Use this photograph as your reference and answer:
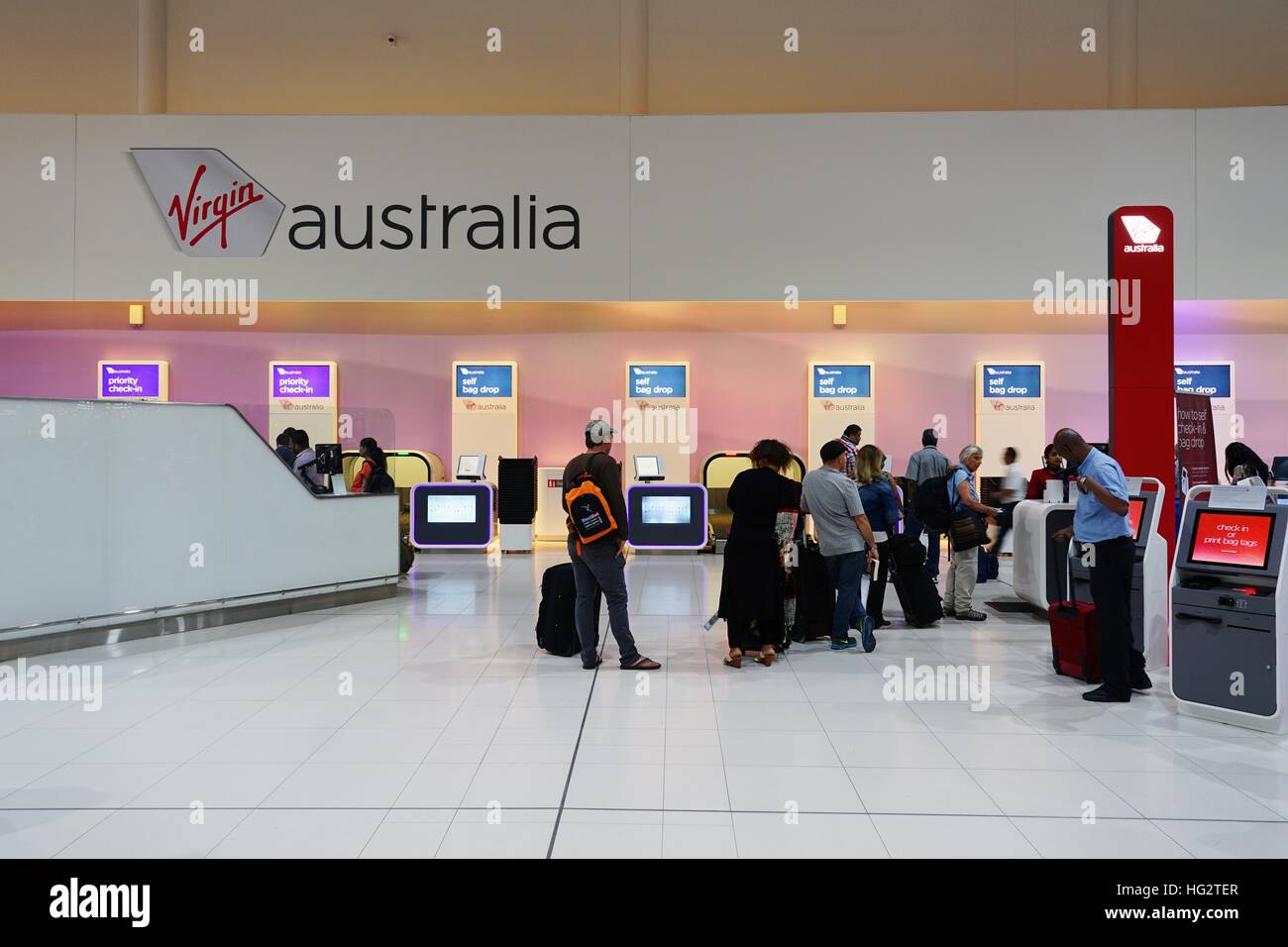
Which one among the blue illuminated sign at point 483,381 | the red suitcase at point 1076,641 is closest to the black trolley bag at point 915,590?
the red suitcase at point 1076,641

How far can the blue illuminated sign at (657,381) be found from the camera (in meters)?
12.2

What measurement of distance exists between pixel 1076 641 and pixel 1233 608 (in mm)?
998

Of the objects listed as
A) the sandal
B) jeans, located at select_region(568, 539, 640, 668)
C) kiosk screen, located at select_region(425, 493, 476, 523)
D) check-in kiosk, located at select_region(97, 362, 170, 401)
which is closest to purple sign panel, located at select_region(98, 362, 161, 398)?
check-in kiosk, located at select_region(97, 362, 170, 401)

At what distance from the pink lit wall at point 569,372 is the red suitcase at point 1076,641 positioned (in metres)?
7.62

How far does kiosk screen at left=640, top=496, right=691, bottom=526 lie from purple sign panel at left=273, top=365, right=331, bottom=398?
5048 millimetres

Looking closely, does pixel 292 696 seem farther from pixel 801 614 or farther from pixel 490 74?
pixel 490 74

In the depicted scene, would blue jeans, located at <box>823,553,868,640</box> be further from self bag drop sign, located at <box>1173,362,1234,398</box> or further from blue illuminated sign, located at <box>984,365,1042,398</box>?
self bag drop sign, located at <box>1173,362,1234,398</box>

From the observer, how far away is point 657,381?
12297 mm

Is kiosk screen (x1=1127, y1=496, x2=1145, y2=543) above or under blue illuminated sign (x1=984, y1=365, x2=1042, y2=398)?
under

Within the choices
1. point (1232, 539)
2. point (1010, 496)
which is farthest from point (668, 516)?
point (1232, 539)

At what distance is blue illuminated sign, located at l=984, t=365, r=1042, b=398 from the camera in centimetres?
1206
